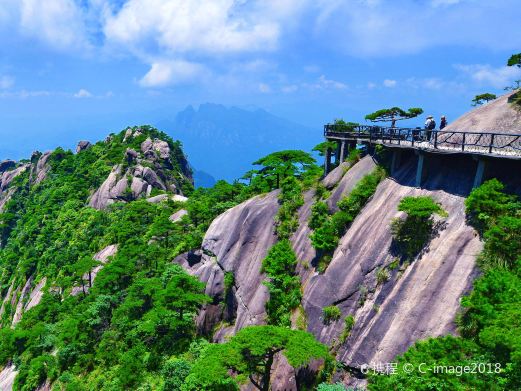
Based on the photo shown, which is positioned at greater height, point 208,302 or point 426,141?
point 426,141

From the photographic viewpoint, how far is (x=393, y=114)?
3266 centimetres

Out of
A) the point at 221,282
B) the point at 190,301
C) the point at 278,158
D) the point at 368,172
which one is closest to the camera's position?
the point at 368,172

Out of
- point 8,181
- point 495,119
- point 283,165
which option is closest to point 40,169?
point 8,181

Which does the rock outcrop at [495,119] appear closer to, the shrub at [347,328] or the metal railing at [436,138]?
the metal railing at [436,138]

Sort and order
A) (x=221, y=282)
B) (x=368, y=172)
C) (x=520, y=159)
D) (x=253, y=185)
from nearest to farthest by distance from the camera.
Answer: (x=520, y=159)
(x=368, y=172)
(x=221, y=282)
(x=253, y=185)

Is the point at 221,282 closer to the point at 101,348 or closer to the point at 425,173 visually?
the point at 101,348

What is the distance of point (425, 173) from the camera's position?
21906 mm

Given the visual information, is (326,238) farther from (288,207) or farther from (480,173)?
(480,173)

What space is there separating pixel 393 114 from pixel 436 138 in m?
13.0

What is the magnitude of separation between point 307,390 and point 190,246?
77.1 feet

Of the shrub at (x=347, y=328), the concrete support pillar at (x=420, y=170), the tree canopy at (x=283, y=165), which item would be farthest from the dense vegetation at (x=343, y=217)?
the tree canopy at (x=283, y=165)

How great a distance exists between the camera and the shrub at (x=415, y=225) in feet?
61.8

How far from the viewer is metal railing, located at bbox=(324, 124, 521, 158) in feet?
59.4

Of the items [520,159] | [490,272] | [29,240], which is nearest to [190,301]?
[490,272]
